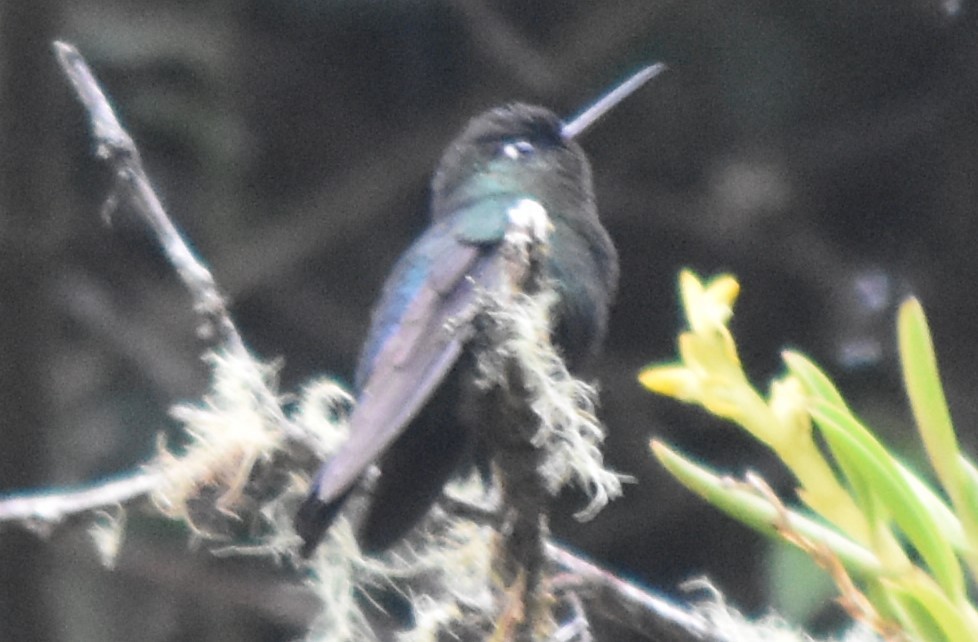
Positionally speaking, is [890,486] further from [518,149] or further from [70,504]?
[518,149]

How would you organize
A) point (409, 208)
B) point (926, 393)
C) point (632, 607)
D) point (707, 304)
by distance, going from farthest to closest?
point (409, 208) < point (632, 607) < point (707, 304) < point (926, 393)

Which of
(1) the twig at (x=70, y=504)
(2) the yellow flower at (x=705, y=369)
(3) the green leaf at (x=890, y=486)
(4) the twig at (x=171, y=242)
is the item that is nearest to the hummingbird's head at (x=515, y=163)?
(4) the twig at (x=171, y=242)

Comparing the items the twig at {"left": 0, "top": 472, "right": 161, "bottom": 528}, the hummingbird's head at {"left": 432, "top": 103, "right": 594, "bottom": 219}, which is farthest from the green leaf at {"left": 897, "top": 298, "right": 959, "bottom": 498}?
the hummingbird's head at {"left": 432, "top": 103, "right": 594, "bottom": 219}

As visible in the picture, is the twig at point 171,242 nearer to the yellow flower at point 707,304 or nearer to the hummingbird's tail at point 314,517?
the hummingbird's tail at point 314,517

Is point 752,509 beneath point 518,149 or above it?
above

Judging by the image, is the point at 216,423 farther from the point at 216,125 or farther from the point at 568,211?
the point at 216,125

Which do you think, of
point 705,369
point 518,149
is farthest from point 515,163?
point 705,369

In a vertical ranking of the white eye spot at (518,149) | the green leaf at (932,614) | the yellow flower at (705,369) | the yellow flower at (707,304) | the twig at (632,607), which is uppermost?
the yellow flower at (707,304)
